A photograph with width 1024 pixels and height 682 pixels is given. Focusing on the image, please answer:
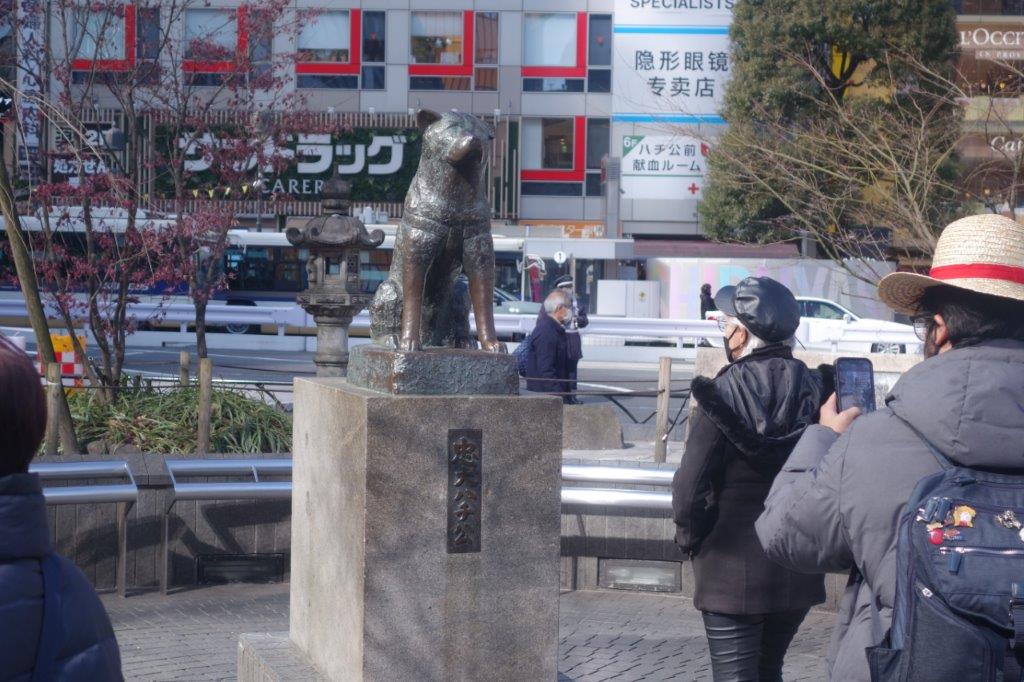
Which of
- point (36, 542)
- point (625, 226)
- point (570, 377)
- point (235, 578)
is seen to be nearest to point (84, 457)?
point (235, 578)

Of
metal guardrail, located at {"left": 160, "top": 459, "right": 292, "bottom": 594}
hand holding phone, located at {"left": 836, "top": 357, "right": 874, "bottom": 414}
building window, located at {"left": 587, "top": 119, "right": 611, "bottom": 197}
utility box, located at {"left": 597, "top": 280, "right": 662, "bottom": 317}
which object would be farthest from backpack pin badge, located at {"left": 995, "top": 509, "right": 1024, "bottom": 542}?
building window, located at {"left": 587, "top": 119, "right": 611, "bottom": 197}

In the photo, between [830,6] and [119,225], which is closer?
[119,225]

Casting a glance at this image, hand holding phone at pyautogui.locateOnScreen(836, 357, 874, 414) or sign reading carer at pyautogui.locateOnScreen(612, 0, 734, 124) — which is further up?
sign reading carer at pyautogui.locateOnScreen(612, 0, 734, 124)

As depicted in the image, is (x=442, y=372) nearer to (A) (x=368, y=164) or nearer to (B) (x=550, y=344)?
(B) (x=550, y=344)

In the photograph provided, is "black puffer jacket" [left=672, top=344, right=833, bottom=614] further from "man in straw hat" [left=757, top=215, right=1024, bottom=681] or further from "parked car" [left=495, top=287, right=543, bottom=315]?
"parked car" [left=495, top=287, right=543, bottom=315]

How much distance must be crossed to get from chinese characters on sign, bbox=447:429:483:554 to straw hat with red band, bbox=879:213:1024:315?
5.92ft

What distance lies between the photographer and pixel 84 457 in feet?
27.6

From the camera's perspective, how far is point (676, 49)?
36.8m

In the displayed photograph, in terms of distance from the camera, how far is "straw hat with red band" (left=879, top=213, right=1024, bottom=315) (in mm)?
2926

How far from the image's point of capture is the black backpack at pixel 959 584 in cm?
248

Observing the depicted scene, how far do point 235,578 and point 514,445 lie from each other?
14.8ft

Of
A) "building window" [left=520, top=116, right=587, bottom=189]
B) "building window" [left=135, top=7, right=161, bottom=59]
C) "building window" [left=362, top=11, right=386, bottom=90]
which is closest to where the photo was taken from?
"building window" [left=135, top=7, right=161, bottom=59]

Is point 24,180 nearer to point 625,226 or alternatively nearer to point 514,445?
point 514,445

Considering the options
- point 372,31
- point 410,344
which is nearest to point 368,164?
point 372,31
